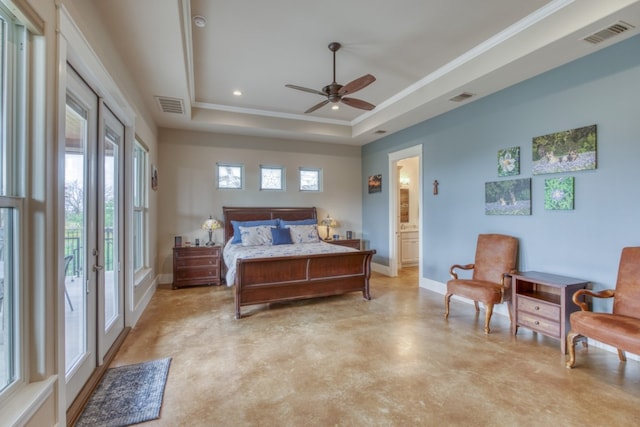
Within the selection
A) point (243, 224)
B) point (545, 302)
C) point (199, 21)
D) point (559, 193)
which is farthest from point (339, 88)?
point (243, 224)

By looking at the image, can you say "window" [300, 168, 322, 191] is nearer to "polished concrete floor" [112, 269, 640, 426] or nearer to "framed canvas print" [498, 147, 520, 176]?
"polished concrete floor" [112, 269, 640, 426]

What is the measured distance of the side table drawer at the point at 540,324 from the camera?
2.90 meters

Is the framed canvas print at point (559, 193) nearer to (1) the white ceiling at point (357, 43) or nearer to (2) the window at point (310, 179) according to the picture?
(1) the white ceiling at point (357, 43)

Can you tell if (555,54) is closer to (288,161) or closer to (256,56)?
(256,56)

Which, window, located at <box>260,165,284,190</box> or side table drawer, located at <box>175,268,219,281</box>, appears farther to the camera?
window, located at <box>260,165,284,190</box>

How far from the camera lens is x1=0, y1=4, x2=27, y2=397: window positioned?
1436mm

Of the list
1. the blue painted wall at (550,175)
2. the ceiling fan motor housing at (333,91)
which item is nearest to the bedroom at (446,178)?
the blue painted wall at (550,175)

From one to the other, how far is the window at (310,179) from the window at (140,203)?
302 cm

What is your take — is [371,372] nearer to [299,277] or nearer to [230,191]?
[299,277]

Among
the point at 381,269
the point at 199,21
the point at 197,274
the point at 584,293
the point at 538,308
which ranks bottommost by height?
the point at 381,269

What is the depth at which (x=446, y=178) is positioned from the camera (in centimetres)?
488

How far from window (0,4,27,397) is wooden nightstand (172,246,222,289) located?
3.82 m

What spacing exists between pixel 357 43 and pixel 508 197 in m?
2.65

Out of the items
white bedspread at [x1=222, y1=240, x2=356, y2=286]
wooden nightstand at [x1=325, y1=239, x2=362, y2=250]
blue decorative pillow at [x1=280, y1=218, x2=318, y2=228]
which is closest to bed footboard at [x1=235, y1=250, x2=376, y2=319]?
white bedspread at [x1=222, y1=240, x2=356, y2=286]
